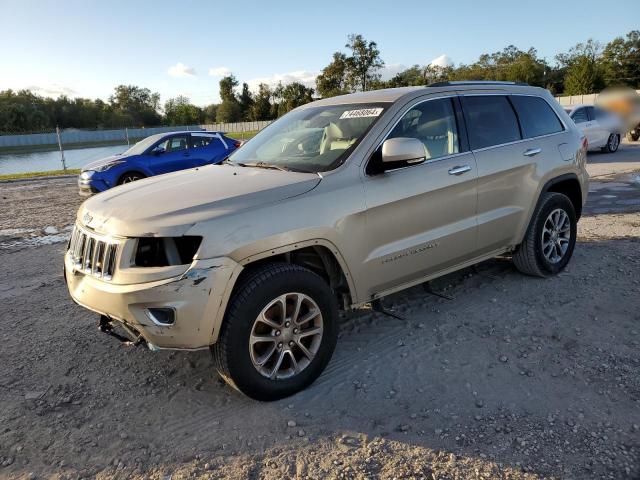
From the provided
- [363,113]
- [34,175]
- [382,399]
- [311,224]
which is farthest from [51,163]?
[382,399]

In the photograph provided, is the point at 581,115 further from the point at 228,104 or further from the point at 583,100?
the point at 228,104

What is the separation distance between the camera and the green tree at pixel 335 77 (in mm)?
49938

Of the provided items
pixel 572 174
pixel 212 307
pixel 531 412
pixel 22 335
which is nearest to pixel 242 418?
pixel 212 307

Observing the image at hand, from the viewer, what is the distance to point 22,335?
427cm

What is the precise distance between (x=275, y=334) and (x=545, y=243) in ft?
10.6

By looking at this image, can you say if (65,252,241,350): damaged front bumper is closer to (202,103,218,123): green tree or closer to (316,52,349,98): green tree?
(316,52,349,98): green tree

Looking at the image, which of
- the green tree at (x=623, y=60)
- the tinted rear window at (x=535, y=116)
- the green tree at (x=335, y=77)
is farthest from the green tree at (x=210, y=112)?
the tinted rear window at (x=535, y=116)

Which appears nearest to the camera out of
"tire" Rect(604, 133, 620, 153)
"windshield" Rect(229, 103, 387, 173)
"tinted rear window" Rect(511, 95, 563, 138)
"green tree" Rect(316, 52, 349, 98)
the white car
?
"windshield" Rect(229, 103, 387, 173)

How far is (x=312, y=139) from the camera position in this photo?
158 inches

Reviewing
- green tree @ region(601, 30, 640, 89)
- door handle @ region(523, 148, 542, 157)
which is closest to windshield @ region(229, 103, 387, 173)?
door handle @ region(523, 148, 542, 157)

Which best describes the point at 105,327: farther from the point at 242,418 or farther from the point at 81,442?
the point at 242,418

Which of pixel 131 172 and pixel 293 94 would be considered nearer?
pixel 131 172

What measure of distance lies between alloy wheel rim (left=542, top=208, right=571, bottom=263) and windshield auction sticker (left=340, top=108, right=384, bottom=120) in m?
2.22

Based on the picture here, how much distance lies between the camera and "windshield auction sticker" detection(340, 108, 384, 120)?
382cm
